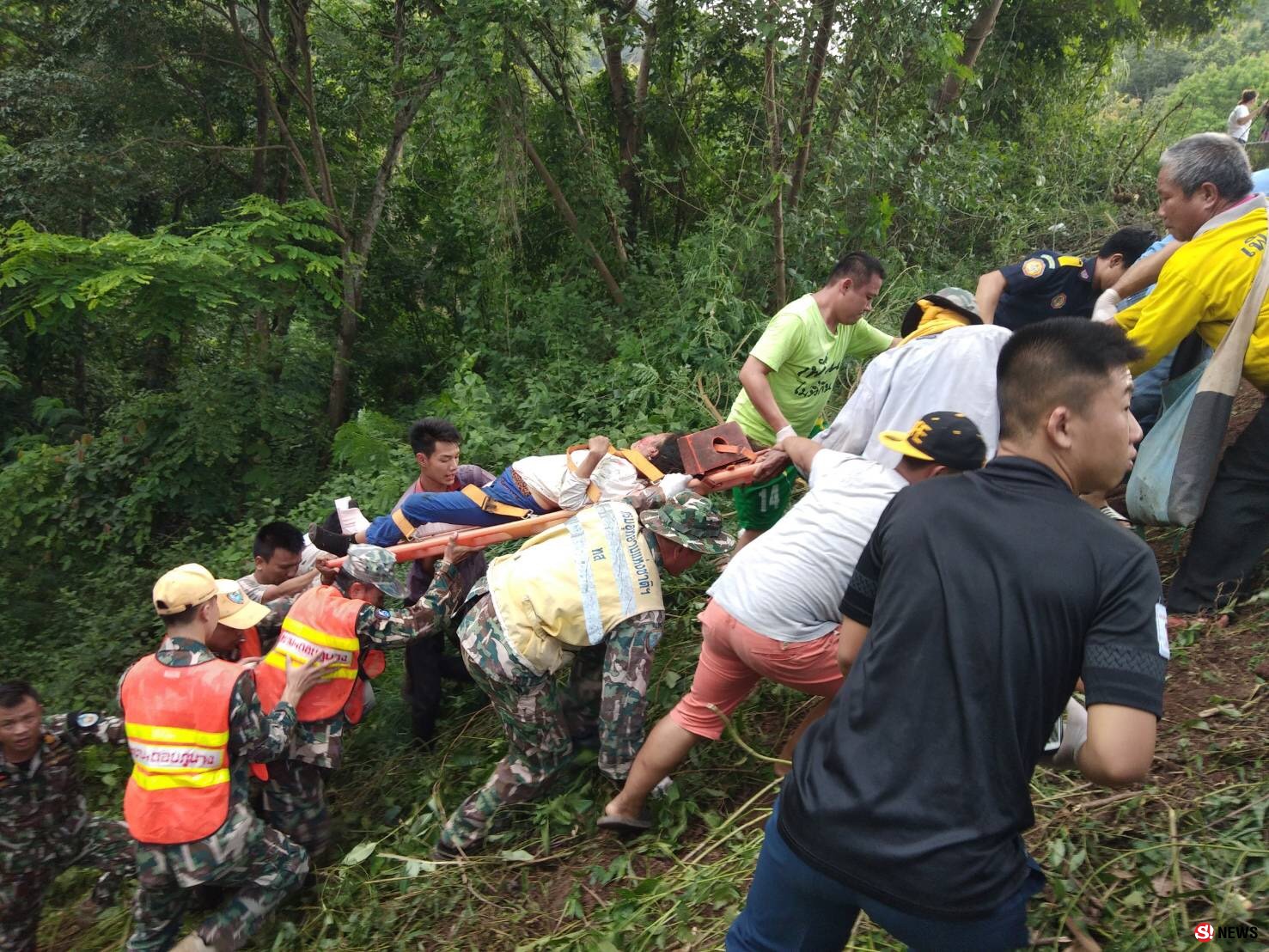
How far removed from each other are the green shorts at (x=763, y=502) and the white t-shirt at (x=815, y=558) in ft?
4.86

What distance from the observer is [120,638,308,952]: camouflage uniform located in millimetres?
3287

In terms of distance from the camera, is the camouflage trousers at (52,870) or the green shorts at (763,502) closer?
the camouflage trousers at (52,870)

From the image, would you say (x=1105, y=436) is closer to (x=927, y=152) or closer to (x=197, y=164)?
(x=927, y=152)

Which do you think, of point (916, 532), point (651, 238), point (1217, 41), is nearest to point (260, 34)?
point (651, 238)

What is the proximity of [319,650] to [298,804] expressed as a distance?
752mm

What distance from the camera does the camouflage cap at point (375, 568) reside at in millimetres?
3855

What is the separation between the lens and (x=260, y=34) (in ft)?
31.6

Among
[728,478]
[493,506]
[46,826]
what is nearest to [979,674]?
[728,478]

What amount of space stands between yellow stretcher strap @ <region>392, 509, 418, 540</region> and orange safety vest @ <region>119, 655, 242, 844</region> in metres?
1.10


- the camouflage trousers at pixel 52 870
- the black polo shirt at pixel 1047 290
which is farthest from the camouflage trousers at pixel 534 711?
the black polo shirt at pixel 1047 290

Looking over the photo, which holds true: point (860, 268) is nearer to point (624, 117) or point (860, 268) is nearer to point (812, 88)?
point (812, 88)

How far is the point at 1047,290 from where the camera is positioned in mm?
4281

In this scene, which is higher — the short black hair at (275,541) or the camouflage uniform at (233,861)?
the short black hair at (275,541)

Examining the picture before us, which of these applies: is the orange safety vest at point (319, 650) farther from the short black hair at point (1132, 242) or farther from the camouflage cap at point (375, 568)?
the short black hair at point (1132, 242)
